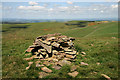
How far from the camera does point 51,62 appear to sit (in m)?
11.0

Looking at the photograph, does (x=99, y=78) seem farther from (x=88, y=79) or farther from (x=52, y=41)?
(x=52, y=41)

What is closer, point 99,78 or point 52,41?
point 99,78

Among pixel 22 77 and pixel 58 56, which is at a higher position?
pixel 58 56

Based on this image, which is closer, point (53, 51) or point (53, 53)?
point (53, 53)

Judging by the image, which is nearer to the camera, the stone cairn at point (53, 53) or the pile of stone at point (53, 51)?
the stone cairn at point (53, 53)

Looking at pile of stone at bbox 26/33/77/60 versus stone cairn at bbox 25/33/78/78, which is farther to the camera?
pile of stone at bbox 26/33/77/60

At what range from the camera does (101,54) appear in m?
14.2

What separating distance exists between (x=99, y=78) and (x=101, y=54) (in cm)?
681

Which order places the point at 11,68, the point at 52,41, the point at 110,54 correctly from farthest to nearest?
the point at 52,41, the point at 110,54, the point at 11,68

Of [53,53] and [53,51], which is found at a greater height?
[53,51]

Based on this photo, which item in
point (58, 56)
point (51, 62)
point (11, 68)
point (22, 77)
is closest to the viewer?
point (22, 77)

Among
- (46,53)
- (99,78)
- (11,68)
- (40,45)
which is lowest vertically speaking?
(99,78)

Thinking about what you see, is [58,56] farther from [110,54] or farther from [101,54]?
[110,54]

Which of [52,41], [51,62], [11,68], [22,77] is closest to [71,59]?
[51,62]
